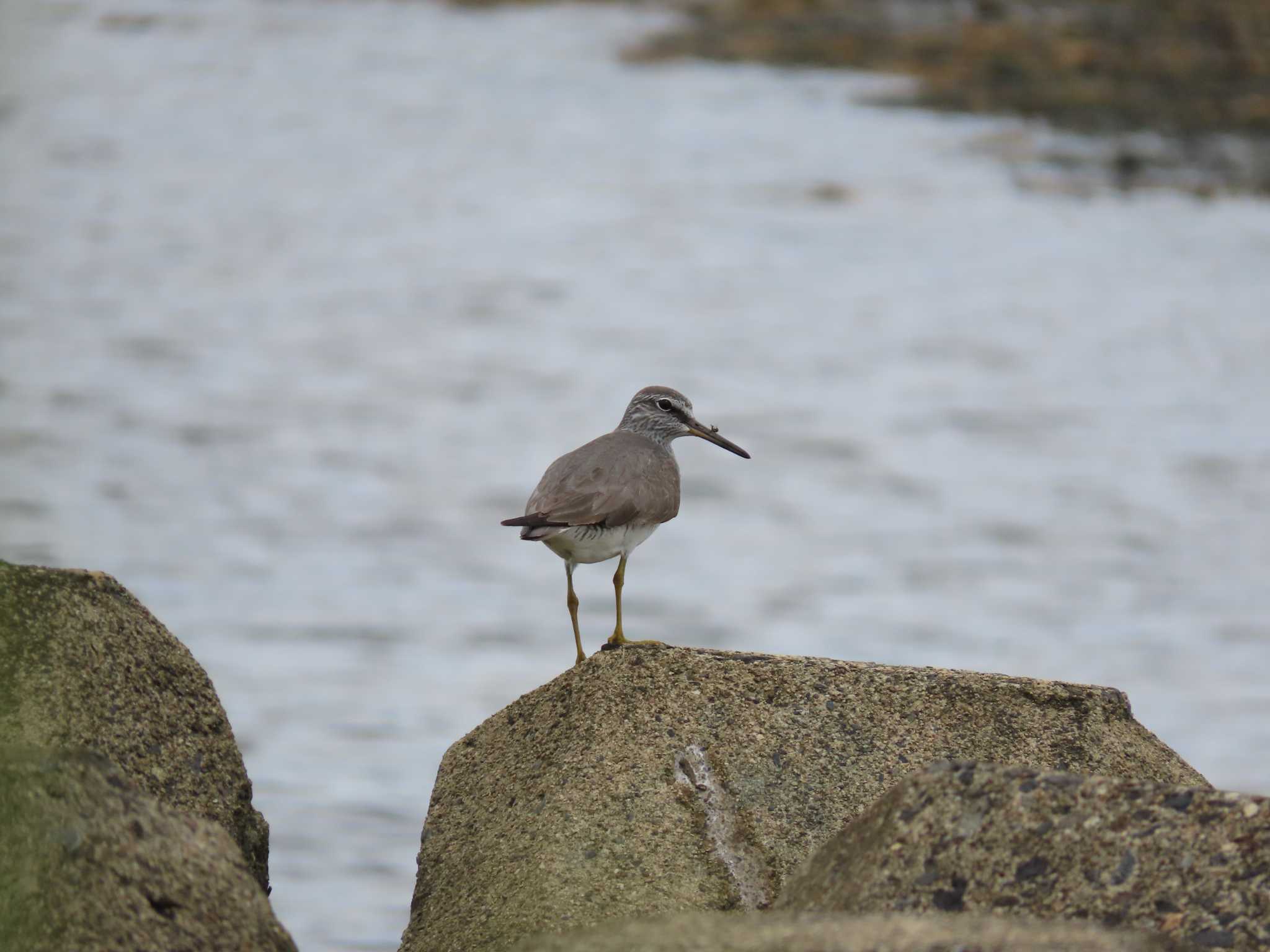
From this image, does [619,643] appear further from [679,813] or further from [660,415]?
[660,415]

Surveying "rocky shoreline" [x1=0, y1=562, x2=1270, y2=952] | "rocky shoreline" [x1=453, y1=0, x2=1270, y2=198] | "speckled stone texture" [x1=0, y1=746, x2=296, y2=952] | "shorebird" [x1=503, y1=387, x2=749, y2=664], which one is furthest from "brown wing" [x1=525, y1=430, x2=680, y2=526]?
"rocky shoreline" [x1=453, y1=0, x2=1270, y2=198]

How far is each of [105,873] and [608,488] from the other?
275cm

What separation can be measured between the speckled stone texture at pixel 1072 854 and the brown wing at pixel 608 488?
87.6 inches

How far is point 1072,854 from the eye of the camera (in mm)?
4348

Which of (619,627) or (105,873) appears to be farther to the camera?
(619,627)

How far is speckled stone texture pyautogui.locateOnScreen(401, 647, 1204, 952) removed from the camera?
5.52m

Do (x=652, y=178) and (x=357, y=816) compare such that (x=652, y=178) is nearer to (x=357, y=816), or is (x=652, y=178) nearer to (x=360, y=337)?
(x=360, y=337)

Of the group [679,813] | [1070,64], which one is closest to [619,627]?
[679,813]

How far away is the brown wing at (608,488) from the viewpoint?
255 inches

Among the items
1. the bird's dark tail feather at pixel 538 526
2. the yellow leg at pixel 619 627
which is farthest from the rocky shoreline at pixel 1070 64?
the bird's dark tail feather at pixel 538 526

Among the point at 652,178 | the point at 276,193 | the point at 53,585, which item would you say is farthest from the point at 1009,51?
the point at 53,585

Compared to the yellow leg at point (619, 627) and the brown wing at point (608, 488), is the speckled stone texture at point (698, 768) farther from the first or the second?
the brown wing at point (608, 488)

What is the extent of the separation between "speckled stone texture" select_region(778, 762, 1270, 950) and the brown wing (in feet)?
7.30

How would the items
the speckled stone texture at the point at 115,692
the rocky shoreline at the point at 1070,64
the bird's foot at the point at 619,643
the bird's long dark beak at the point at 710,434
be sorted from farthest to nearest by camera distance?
1. the rocky shoreline at the point at 1070,64
2. the bird's long dark beak at the point at 710,434
3. the bird's foot at the point at 619,643
4. the speckled stone texture at the point at 115,692
